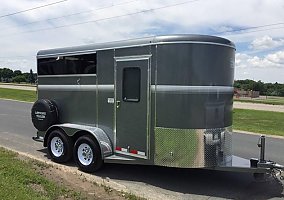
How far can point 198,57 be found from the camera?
6668mm

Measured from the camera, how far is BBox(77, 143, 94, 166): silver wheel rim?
25.9 ft

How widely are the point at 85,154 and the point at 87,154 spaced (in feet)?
0.21

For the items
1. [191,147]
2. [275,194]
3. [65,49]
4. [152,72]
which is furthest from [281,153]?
[65,49]

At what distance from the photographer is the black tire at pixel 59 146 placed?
8.44 metres

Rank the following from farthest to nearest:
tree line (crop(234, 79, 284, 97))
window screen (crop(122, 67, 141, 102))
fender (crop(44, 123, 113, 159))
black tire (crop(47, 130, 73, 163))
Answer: tree line (crop(234, 79, 284, 97)), black tire (crop(47, 130, 73, 163)), fender (crop(44, 123, 113, 159)), window screen (crop(122, 67, 141, 102))

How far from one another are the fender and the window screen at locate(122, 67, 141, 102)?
998 mm

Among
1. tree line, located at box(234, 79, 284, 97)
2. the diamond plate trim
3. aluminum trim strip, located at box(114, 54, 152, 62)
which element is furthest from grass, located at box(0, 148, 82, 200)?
tree line, located at box(234, 79, 284, 97)

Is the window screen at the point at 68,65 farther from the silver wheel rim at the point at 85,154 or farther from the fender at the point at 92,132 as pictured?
the silver wheel rim at the point at 85,154

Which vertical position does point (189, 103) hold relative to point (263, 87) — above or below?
above

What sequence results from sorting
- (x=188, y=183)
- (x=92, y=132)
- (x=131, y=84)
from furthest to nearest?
1. (x=92, y=132)
2. (x=131, y=84)
3. (x=188, y=183)

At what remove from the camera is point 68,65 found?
8828mm

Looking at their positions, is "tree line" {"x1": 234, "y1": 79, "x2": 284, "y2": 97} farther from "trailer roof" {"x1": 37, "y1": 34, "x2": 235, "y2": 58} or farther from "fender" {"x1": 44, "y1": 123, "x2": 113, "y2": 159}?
"trailer roof" {"x1": 37, "y1": 34, "x2": 235, "y2": 58}

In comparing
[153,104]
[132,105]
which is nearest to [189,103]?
[153,104]

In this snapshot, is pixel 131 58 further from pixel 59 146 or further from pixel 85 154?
pixel 59 146
